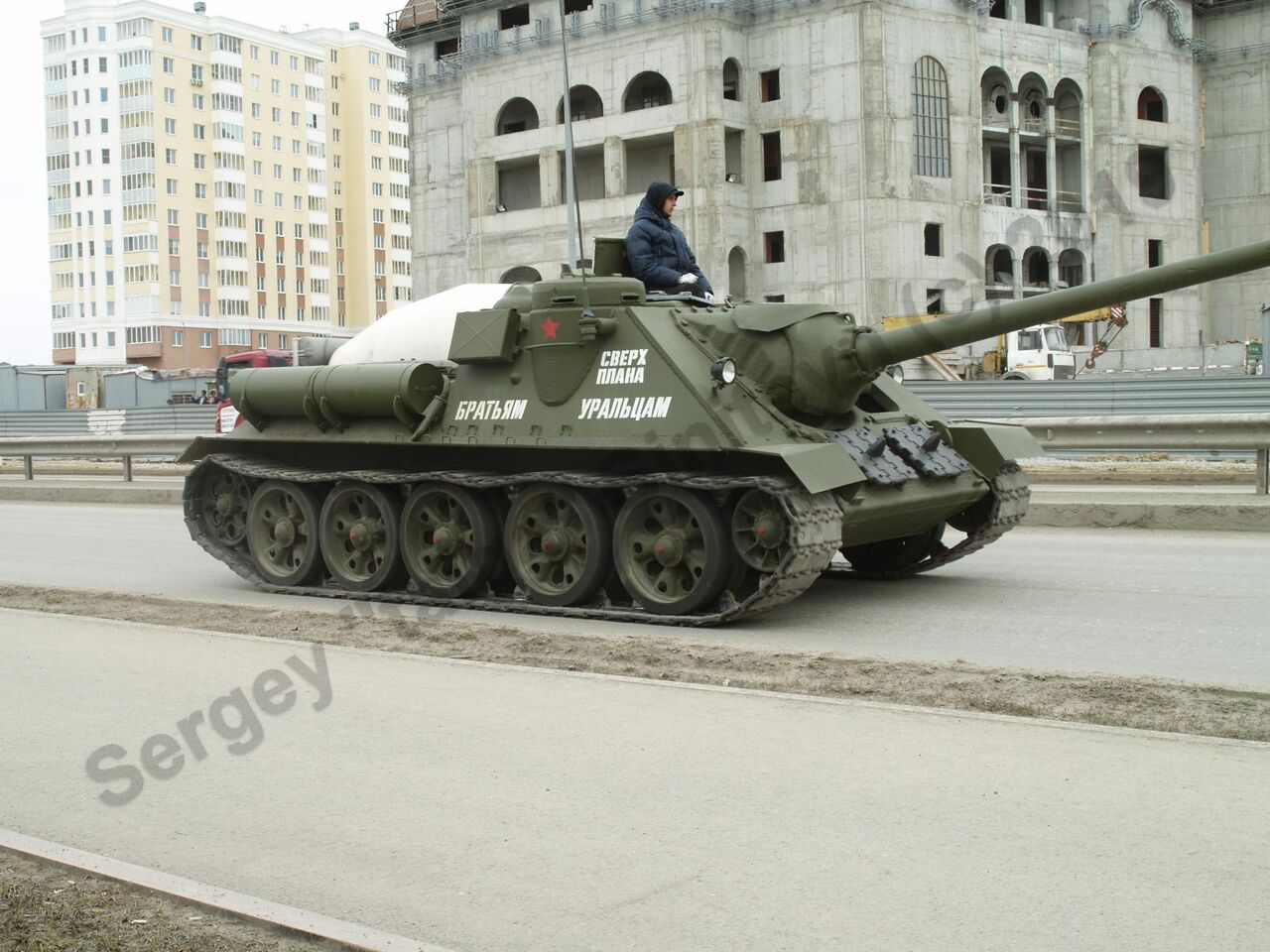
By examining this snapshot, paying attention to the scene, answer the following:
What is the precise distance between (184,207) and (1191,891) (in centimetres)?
10086

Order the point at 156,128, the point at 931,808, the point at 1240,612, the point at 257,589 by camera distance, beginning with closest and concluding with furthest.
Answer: the point at 931,808, the point at 1240,612, the point at 257,589, the point at 156,128

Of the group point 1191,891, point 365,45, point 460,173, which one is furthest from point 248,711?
point 365,45

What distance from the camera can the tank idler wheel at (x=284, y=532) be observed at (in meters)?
12.2

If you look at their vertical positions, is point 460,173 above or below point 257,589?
above

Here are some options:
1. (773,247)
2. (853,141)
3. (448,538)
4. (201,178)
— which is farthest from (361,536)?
(201,178)

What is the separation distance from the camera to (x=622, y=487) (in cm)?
1023

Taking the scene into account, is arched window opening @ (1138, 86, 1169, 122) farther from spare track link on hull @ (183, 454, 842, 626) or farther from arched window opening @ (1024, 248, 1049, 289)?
spare track link on hull @ (183, 454, 842, 626)

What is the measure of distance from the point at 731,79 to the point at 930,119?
7.68 m

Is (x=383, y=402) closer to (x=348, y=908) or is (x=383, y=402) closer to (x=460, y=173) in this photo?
(x=348, y=908)

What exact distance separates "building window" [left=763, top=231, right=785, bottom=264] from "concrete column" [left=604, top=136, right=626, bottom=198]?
231 inches

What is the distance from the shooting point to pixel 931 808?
5414mm

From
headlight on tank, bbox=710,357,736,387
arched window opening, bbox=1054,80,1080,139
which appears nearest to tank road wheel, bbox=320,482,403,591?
headlight on tank, bbox=710,357,736,387

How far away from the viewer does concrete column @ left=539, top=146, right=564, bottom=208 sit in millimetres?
60344

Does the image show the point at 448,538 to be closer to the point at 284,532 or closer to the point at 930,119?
the point at 284,532
